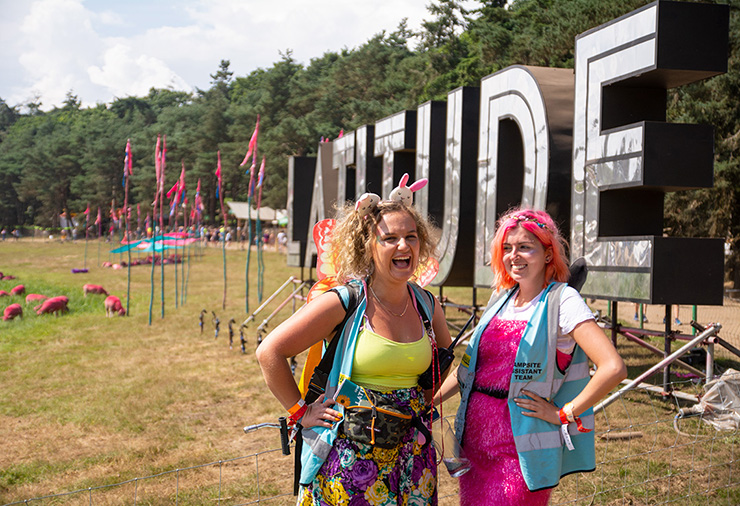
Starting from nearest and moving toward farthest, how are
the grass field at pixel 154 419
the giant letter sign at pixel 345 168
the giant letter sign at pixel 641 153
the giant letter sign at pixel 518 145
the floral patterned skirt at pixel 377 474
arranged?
the floral patterned skirt at pixel 377 474, the grass field at pixel 154 419, the giant letter sign at pixel 641 153, the giant letter sign at pixel 518 145, the giant letter sign at pixel 345 168

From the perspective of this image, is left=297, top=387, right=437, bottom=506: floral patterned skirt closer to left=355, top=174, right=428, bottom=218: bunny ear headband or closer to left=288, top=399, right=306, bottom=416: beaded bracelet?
left=288, top=399, right=306, bottom=416: beaded bracelet

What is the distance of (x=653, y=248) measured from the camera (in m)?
6.88

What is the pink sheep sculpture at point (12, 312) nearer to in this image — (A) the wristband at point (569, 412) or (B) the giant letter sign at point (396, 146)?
(B) the giant letter sign at point (396, 146)

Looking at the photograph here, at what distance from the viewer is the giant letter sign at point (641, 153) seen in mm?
6672


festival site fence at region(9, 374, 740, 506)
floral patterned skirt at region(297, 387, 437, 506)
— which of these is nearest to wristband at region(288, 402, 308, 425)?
floral patterned skirt at region(297, 387, 437, 506)

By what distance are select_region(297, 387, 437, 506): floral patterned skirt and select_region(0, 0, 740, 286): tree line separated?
1750 centimetres

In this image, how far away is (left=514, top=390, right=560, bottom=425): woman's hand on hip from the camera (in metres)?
2.61

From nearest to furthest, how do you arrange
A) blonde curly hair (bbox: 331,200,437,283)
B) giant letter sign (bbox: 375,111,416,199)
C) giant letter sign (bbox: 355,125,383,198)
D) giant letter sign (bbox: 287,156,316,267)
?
blonde curly hair (bbox: 331,200,437,283), giant letter sign (bbox: 375,111,416,199), giant letter sign (bbox: 355,125,383,198), giant letter sign (bbox: 287,156,316,267)

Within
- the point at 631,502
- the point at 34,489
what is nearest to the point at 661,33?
the point at 631,502

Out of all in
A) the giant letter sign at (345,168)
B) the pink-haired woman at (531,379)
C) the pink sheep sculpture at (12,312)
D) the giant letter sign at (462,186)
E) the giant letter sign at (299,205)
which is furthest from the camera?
the pink sheep sculpture at (12,312)

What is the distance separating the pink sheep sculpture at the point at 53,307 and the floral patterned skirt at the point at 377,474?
17.8m

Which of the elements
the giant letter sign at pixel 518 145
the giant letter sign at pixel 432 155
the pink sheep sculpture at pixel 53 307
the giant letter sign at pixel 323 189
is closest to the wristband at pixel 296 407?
the giant letter sign at pixel 518 145

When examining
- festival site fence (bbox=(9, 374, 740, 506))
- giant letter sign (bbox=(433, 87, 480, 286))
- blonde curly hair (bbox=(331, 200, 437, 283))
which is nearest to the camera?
blonde curly hair (bbox=(331, 200, 437, 283))

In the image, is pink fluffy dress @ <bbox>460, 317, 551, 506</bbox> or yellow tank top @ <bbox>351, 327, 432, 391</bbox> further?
pink fluffy dress @ <bbox>460, 317, 551, 506</bbox>
